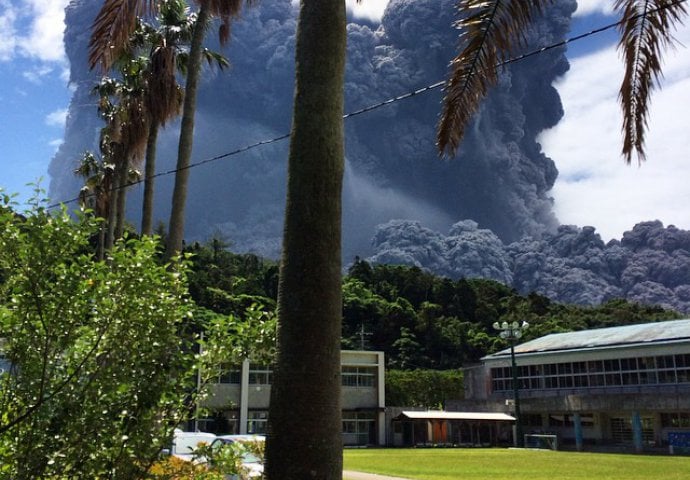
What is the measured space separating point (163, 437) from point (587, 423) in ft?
183

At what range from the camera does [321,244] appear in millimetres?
5469

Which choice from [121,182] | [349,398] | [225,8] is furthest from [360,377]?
[225,8]

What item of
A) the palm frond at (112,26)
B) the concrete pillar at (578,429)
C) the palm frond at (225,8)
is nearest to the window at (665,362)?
the concrete pillar at (578,429)

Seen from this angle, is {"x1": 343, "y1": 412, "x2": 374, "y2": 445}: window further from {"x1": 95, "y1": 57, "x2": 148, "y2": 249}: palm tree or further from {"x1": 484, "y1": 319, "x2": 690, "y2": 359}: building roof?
{"x1": 95, "y1": 57, "x2": 148, "y2": 249}: palm tree

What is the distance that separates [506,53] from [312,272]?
190 inches

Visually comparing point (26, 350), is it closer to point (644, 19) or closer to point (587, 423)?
point (644, 19)

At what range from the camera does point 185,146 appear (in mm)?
16078

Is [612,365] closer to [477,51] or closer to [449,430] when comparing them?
[449,430]

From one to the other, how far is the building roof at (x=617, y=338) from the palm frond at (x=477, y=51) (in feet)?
151

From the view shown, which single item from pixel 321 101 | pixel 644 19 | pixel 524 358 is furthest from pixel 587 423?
pixel 321 101

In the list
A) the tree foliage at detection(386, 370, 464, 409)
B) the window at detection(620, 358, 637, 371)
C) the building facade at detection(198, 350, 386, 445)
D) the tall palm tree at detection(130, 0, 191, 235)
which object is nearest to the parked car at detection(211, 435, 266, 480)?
the tall palm tree at detection(130, 0, 191, 235)

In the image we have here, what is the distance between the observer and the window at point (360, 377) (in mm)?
62094

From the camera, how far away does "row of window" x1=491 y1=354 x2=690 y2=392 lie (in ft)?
163

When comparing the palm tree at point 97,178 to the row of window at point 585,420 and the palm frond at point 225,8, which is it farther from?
the row of window at point 585,420
